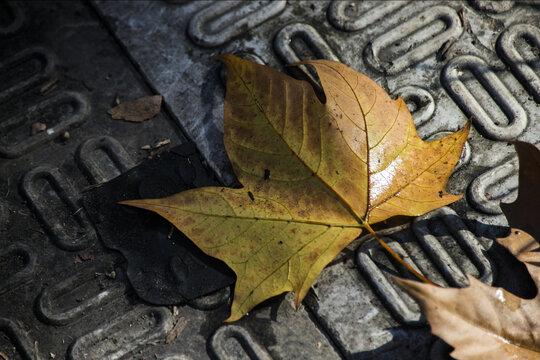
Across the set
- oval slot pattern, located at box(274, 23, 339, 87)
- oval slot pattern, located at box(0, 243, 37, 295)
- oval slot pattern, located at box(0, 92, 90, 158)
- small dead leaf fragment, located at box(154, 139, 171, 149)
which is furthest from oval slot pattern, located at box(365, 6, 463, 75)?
oval slot pattern, located at box(0, 243, 37, 295)

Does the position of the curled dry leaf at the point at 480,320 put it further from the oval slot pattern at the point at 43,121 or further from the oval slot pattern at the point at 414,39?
the oval slot pattern at the point at 43,121

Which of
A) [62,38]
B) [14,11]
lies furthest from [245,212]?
[14,11]

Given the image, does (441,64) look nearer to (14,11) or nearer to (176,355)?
(176,355)

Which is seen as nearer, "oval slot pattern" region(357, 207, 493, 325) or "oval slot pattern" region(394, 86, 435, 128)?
"oval slot pattern" region(357, 207, 493, 325)

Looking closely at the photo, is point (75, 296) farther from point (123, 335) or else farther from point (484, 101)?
point (484, 101)

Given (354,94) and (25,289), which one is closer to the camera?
(354,94)

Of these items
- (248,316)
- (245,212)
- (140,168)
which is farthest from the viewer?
(140,168)

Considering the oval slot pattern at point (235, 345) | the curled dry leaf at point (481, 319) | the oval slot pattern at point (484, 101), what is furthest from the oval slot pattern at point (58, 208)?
the oval slot pattern at point (484, 101)

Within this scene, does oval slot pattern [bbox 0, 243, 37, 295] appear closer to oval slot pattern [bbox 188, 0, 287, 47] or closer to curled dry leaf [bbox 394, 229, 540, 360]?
oval slot pattern [bbox 188, 0, 287, 47]
